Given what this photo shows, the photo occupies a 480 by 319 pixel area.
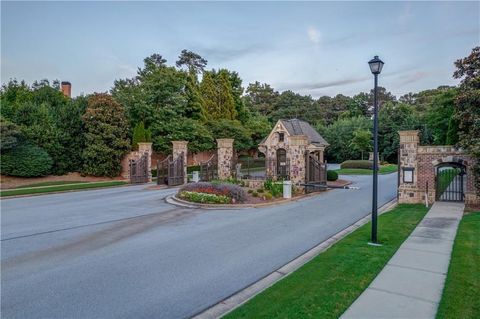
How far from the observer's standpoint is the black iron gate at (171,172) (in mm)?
23812

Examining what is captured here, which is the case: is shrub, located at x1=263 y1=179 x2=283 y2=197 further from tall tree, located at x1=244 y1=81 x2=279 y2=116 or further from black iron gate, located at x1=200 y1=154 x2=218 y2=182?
tall tree, located at x1=244 y1=81 x2=279 y2=116

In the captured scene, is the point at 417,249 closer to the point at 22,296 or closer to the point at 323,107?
the point at 22,296

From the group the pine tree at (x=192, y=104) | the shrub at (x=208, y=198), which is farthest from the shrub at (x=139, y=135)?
the shrub at (x=208, y=198)

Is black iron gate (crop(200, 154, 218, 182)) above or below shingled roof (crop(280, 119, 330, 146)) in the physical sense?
below

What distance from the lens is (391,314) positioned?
4.39 meters

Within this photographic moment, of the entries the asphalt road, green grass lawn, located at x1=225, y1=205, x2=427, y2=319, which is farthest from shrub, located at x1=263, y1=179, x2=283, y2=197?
green grass lawn, located at x1=225, y1=205, x2=427, y2=319

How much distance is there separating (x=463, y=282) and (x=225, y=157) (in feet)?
54.2

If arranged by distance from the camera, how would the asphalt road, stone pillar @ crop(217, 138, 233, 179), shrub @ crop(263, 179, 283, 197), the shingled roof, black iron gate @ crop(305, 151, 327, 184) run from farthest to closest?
1. the shingled roof
2. stone pillar @ crop(217, 138, 233, 179)
3. black iron gate @ crop(305, 151, 327, 184)
4. shrub @ crop(263, 179, 283, 197)
5. the asphalt road

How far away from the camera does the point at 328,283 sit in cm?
542

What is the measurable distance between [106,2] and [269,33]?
8429mm

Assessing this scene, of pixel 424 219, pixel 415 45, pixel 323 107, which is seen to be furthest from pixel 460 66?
pixel 323 107

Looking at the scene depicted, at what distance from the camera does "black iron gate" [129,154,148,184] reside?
2623 centimetres

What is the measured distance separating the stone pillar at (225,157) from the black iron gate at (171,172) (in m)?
4.38

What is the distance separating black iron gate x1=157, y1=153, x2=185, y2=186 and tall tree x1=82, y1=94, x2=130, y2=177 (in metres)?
6.51
